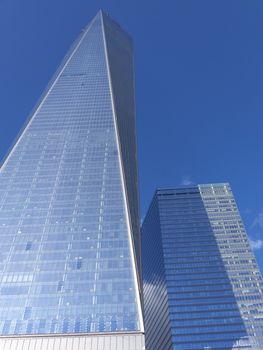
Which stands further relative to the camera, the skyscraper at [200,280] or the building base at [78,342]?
the skyscraper at [200,280]

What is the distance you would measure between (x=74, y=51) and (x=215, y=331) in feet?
410

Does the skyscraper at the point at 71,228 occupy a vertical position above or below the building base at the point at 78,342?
above

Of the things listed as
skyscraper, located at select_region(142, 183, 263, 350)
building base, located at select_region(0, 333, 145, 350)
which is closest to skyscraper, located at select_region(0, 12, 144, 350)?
building base, located at select_region(0, 333, 145, 350)

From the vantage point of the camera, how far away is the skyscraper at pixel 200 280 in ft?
449

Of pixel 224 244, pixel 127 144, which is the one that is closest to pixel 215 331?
pixel 224 244

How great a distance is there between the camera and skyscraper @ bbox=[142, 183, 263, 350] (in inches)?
5389

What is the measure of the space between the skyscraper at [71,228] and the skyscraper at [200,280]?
204 feet

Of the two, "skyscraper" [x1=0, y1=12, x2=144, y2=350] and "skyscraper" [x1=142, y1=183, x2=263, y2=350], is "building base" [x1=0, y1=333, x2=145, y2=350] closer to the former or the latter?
"skyscraper" [x1=0, y1=12, x2=144, y2=350]

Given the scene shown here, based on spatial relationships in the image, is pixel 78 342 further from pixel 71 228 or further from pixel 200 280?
pixel 200 280

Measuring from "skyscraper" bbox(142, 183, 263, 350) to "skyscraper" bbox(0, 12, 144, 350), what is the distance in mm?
62229

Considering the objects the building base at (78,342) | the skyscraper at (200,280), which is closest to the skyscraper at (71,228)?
the building base at (78,342)

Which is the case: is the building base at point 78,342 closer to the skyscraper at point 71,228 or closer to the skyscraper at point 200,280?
the skyscraper at point 71,228

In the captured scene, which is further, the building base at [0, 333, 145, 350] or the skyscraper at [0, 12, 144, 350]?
the skyscraper at [0, 12, 144, 350]

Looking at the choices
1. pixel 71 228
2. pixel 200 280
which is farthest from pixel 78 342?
pixel 200 280
